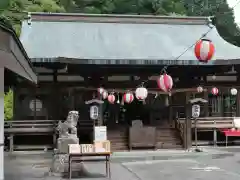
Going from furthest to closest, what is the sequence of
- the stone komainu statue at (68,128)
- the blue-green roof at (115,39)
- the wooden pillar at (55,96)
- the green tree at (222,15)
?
the green tree at (222,15) < the wooden pillar at (55,96) < the blue-green roof at (115,39) < the stone komainu statue at (68,128)

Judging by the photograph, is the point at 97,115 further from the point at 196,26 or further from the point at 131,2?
the point at 131,2

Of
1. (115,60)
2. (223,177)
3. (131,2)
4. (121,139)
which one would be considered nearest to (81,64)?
(115,60)

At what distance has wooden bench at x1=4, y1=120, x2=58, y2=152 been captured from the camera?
699 inches

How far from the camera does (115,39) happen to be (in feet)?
67.8

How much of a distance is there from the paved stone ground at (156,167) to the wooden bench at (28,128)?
1143mm

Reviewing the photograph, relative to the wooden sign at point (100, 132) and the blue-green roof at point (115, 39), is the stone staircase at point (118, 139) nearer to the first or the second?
the wooden sign at point (100, 132)

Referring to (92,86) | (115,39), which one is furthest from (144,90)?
(115,39)

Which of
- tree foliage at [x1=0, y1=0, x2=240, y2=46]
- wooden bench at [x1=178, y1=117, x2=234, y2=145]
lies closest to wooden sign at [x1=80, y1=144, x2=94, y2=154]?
tree foliage at [x1=0, y1=0, x2=240, y2=46]

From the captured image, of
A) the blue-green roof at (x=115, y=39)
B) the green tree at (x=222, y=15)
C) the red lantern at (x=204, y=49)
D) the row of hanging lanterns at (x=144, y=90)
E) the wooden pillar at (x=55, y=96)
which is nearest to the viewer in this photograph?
the red lantern at (x=204, y=49)

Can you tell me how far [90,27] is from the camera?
21734mm

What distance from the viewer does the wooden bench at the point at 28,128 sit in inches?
699

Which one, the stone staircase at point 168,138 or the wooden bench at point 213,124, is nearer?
the stone staircase at point 168,138

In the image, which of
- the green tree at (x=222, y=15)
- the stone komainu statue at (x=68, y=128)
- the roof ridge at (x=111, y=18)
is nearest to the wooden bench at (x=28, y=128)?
the stone komainu statue at (x=68, y=128)

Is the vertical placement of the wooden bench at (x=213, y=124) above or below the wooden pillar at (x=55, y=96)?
below
